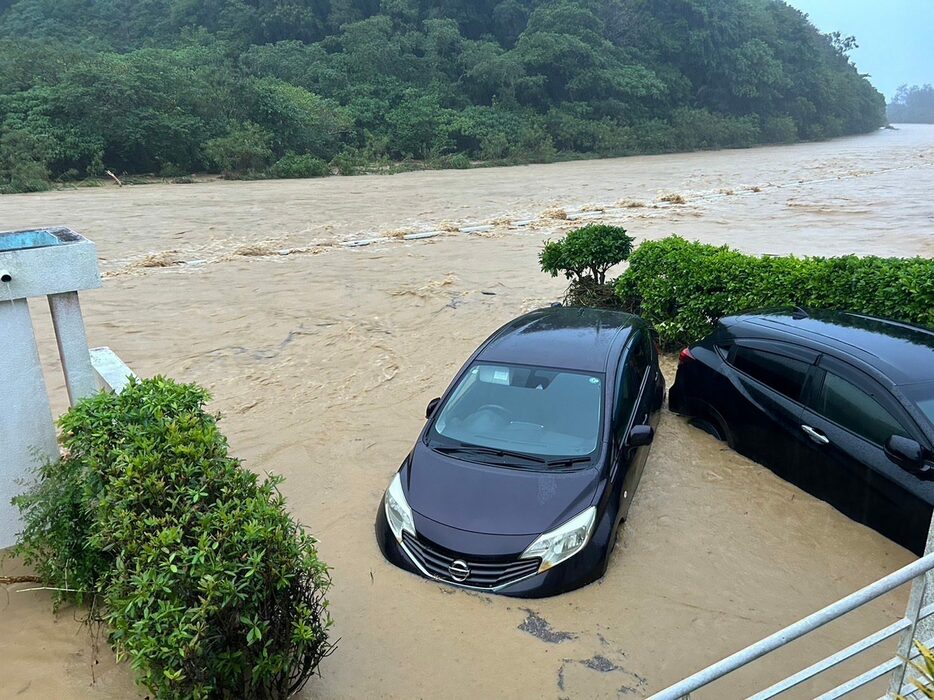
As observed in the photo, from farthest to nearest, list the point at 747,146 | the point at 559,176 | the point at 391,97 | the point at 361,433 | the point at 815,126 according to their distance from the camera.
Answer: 1. the point at 815,126
2. the point at 747,146
3. the point at 391,97
4. the point at 559,176
5. the point at 361,433

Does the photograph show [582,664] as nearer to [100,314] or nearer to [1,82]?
[100,314]

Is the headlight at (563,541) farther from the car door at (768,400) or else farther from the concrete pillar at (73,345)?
the concrete pillar at (73,345)

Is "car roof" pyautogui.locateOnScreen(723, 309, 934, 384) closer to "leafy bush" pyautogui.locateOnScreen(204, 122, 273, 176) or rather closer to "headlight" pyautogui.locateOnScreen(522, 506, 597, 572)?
"headlight" pyautogui.locateOnScreen(522, 506, 597, 572)

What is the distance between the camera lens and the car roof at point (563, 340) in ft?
18.6

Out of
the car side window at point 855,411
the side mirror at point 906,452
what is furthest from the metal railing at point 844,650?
the car side window at point 855,411

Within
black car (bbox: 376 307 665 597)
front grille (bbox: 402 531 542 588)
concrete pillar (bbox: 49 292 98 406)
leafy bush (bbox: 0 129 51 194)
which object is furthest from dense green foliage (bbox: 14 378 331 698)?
leafy bush (bbox: 0 129 51 194)

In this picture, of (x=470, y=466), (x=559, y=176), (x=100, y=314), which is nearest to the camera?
(x=470, y=466)

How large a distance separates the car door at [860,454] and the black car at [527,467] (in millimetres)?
1327

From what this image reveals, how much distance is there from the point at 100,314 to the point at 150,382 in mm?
8349

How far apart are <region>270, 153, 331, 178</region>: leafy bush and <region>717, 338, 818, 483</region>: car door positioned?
31.5 m

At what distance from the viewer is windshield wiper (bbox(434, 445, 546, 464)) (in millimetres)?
4953

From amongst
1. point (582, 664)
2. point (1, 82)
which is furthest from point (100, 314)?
point (1, 82)

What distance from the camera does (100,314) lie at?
11.6m

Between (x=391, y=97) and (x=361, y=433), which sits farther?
(x=391, y=97)
